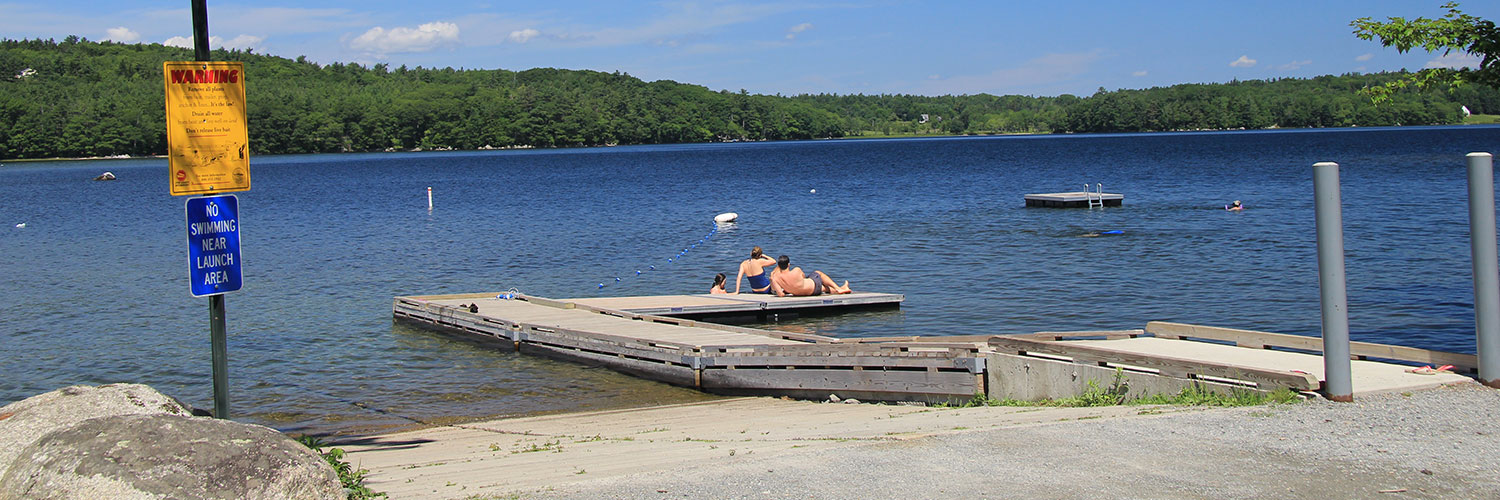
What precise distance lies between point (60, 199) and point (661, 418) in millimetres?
65703

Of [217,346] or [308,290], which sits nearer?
[217,346]

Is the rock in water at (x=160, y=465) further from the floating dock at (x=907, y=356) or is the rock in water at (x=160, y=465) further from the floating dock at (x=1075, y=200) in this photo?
the floating dock at (x=1075, y=200)

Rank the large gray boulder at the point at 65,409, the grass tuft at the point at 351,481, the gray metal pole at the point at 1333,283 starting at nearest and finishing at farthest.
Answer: the large gray boulder at the point at 65,409
the grass tuft at the point at 351,481
the gray metal pole at the point at 1333,283

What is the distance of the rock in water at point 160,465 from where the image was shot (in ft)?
17.6

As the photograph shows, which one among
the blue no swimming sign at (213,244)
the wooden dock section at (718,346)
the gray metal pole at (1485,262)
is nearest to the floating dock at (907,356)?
the wooden dock section at (718,346)

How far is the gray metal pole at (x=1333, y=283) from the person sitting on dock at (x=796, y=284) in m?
11.9

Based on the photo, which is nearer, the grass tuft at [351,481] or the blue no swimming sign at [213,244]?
the blue no swimming sign at [213,244]

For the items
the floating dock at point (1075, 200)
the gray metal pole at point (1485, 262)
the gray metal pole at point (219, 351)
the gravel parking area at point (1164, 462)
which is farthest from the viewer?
the floating dock at point (1075, 200)

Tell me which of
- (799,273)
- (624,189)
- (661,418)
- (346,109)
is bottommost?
(661,418)

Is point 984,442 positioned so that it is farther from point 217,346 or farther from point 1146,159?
point 1146,159

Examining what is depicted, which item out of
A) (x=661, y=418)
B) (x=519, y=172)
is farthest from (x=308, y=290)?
(x=519, y=172)

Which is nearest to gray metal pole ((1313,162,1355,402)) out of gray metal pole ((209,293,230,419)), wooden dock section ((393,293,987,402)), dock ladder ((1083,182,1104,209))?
wooden dock section ((393,293,987,402))

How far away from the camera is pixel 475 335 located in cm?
1819

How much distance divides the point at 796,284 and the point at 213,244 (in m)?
13.9
